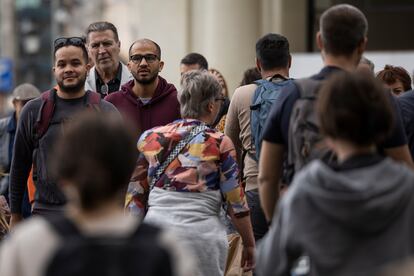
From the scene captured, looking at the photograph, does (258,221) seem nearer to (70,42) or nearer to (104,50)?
(70,42)

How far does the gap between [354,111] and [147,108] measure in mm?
4639

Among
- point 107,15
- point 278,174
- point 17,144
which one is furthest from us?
point 107,15

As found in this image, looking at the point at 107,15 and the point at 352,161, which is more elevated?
the point at 352,161

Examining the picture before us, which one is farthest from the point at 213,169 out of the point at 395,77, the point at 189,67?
the point at 189,67

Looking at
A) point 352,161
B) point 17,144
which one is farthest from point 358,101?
point 17,144

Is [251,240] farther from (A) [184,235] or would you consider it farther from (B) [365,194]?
(B) [365,194]

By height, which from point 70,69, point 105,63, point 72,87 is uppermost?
point 70,69

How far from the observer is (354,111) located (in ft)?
18.0

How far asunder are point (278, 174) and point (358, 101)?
1152 millimetres

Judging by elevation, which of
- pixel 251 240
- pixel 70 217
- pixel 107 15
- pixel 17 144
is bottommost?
pixel 107 15

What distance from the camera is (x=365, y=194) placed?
530cm

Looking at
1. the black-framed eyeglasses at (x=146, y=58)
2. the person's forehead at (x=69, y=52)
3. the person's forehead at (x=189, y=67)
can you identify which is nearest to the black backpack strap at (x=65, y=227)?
the person's forehead at (x=69, y=52)

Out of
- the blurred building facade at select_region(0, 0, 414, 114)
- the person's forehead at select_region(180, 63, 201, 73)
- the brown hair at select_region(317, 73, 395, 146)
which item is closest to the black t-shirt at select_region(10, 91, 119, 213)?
the brown hair at select_region(317, 73, 395, 146)

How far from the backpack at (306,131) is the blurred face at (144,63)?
12.6ft
